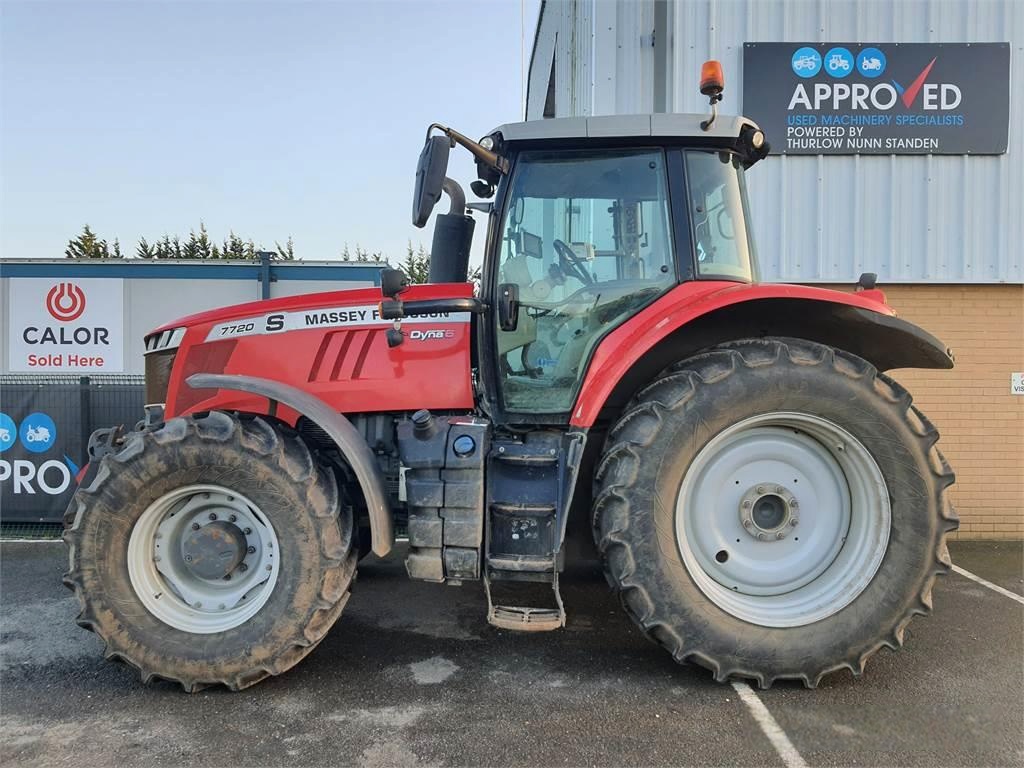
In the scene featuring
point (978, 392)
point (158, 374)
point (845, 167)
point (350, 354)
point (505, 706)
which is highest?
point (845, 167)

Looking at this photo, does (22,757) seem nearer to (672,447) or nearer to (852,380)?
(672,447)

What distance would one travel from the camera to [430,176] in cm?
273

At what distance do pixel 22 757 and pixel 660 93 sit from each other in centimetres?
585

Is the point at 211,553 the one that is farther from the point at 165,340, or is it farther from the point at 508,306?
the point at 508,306

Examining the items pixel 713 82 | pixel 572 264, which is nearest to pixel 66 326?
pixel 572 264

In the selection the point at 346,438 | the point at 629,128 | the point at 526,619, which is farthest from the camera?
the point at 629,128

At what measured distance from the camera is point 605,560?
2.85 m

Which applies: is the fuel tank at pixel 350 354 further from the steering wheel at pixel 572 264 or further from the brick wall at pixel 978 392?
the brick wall at pixel 978 392

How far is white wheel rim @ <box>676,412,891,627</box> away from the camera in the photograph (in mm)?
2922

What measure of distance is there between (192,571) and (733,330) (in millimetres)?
2805

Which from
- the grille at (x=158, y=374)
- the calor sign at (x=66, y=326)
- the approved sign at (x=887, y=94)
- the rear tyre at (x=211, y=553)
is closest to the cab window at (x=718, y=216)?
the rear tyre at (x=211, y=553)

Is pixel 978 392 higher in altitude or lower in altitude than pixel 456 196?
lower

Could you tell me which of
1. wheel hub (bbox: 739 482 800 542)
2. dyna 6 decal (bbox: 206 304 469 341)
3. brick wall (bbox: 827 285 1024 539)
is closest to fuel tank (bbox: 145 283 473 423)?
dyna 6 decal (bbox: 206 304 469 341)

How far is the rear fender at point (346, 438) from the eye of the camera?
2967 mm
